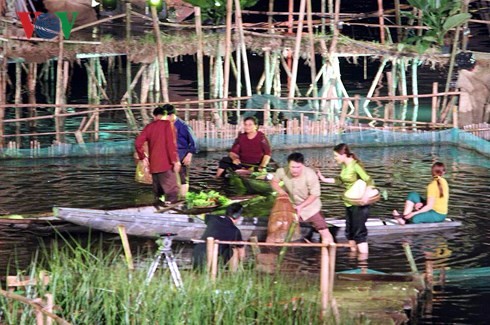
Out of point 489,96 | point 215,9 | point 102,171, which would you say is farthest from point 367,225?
point 215,9

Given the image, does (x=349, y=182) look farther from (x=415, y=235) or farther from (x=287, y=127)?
(x=287, y=127)

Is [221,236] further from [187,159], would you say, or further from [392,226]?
[187,159]

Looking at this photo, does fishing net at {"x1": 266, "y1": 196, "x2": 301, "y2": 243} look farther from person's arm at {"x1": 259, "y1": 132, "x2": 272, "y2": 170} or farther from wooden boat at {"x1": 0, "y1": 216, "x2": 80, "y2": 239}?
person's arm at {"x1": 259, "y1": 132, "x2": 272, "y2": 170}

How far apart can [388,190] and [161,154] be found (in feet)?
14.7

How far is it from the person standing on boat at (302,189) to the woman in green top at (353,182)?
0.15 meters

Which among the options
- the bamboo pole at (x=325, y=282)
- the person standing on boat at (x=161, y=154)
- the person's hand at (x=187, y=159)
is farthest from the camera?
the person's hand at (x=187, y=159)

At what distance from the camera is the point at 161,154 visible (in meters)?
15.8

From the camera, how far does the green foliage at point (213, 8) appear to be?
26208 millimetres

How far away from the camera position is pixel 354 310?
37.0 feet

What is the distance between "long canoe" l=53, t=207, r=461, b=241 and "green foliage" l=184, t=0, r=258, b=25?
11.6m

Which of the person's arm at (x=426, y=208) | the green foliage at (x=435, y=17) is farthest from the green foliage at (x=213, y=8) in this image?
the person's arm at (x=426, y=208)

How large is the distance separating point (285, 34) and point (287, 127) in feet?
12.1

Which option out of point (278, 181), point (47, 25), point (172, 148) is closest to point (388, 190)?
point (172, 148)

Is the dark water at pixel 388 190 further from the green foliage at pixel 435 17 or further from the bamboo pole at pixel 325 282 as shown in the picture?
the green foliage at pixel 435 17
